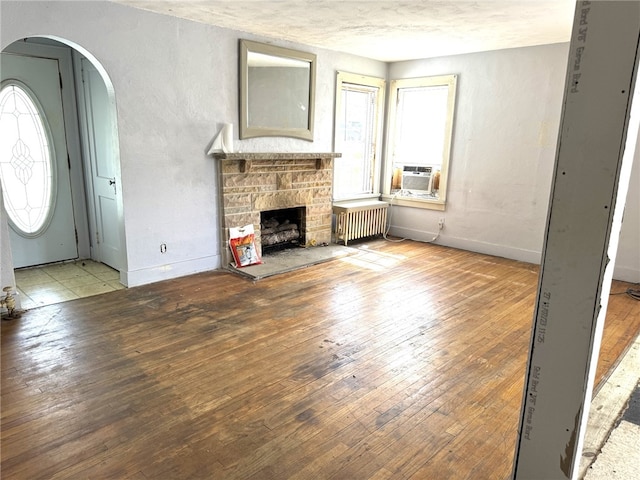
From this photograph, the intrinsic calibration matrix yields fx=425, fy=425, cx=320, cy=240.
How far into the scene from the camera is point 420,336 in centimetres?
334

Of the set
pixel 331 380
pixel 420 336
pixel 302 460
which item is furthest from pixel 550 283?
pixel 420 336

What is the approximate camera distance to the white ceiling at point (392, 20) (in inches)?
141

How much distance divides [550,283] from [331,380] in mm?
1671

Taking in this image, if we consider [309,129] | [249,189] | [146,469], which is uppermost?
[309,129]

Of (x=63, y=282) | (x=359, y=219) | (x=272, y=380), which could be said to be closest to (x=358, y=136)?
(x=359, y=219)

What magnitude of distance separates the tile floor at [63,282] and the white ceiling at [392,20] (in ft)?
8.73

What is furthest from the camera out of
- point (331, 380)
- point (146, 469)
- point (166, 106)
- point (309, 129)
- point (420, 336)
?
point (309, 129)

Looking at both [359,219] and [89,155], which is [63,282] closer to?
[89,155]

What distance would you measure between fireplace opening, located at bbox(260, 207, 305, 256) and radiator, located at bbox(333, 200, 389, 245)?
0.58 m

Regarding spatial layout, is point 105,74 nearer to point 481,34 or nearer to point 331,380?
point 331,380

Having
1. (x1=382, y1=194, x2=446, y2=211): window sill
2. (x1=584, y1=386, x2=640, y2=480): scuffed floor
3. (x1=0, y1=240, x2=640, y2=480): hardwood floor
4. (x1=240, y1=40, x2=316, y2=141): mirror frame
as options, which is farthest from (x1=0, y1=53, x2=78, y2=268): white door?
(x1=584, y1=386, x2=640, y2=480): scuffed floor

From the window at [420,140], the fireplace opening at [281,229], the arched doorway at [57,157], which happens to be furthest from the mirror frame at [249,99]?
the window at [420,140]

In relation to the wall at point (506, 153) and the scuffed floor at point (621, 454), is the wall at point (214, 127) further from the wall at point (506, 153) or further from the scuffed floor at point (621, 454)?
the scuffed floor at point (621, 454)

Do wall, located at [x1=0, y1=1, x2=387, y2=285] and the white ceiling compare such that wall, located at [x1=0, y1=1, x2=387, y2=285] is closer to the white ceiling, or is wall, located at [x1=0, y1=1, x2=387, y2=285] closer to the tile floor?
the white ceiling
